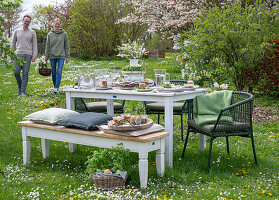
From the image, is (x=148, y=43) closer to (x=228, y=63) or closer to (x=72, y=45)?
(x=72, y=45)

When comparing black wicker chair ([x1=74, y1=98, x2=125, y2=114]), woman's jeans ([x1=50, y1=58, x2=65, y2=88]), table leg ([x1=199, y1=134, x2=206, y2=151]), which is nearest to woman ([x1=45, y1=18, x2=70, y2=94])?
woman's jeans ([x1=50, y1=58, x2=65, y2=88])

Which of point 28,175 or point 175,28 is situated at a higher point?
point 175,28

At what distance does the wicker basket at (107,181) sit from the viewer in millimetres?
3762

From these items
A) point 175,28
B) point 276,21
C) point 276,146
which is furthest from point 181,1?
point 276,146

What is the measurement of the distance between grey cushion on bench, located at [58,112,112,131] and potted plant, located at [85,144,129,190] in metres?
0.34

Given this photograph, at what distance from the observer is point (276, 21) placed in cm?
945

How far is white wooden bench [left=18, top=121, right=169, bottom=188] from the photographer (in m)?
3.78

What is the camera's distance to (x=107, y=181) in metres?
3.77

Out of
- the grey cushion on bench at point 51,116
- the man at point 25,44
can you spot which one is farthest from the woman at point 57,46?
the grey cushion on bench at point 51,116

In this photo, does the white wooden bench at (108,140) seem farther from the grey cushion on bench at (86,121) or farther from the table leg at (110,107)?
the table leg at (110,107)

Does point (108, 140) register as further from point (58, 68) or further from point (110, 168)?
point (58, 68)

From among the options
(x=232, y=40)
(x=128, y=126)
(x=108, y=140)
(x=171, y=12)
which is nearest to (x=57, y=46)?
(x=232, y=40)

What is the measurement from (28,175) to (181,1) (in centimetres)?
1075

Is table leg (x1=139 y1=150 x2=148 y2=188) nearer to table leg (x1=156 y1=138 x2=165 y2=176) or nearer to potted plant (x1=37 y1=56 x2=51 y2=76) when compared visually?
table leg (x1=156 y1=138 x2=165 y2=176)
